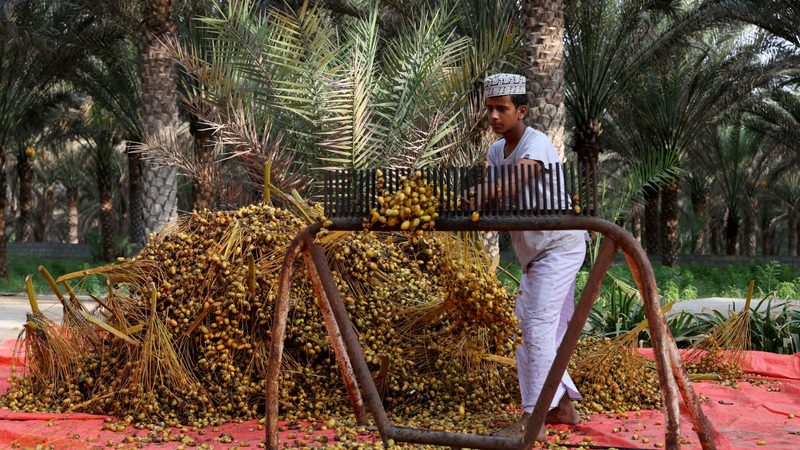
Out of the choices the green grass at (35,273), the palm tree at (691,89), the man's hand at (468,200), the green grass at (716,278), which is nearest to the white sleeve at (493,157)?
the man's hand at (468,200)

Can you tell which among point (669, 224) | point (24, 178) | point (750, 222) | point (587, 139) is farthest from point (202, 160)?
point (750, 222)

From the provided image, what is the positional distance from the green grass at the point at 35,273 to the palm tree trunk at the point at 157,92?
192 centimetres

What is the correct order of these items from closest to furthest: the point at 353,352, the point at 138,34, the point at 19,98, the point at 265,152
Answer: the point at 353,352 < the point at 265,152 < the point at 138,34 < the point at 19,98

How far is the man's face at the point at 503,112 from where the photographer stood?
3.78 meters

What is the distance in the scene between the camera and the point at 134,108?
17234mm

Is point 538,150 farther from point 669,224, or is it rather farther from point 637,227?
point 637,227

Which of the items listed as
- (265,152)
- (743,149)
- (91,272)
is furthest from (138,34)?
(743,149)

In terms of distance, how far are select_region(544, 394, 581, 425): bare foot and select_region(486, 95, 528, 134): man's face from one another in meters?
1.29

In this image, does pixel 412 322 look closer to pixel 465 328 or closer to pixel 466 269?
pixel 465 328

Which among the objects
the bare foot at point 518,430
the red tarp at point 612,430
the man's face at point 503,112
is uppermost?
the man's face at point 503,112

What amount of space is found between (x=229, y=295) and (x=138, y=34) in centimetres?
987

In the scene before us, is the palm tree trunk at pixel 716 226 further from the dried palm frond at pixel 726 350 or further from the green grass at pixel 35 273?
the dried palm frond at pixel 726 350

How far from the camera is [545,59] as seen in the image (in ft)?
28.6

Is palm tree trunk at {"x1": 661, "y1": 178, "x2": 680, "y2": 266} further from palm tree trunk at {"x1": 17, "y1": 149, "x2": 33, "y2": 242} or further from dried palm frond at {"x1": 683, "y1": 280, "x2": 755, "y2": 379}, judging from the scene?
palm tree trunk at {"x1": 17, "y1": 149, "x2": 33, "y2": 242}
